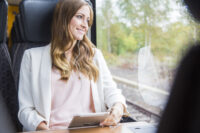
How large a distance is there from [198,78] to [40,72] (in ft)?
4.17

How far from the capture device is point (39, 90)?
4.56 ft

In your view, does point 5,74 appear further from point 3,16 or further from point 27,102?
point 3,16

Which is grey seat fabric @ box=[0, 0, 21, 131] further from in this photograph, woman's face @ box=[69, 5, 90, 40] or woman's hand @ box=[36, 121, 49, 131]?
woman's face @ box=[69, 5, 90, 40]

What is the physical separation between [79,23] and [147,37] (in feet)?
1.79

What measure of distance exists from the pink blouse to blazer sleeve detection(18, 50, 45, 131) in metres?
0.12

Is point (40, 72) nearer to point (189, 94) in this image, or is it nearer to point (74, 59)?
point (74, 59)

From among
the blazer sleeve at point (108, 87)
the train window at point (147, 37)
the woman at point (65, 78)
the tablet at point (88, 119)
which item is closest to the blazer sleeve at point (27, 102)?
the woman at point (65, 78)

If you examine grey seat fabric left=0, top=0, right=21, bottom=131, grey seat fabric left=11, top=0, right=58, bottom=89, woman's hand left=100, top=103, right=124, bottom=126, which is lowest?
woman's hand left=100, top=103, right=124, bottom=126

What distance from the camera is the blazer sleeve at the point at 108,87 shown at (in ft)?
4.73

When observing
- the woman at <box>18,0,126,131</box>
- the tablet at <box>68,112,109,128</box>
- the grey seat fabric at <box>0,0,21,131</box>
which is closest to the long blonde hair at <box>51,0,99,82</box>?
the woman at <box>18,0,126,131</box>

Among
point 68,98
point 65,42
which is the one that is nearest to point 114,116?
point 68,98

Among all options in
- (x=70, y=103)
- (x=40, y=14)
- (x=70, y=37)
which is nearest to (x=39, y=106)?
(x=70, y=103)

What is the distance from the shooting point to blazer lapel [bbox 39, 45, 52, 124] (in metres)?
1.34

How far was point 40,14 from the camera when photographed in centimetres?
151
